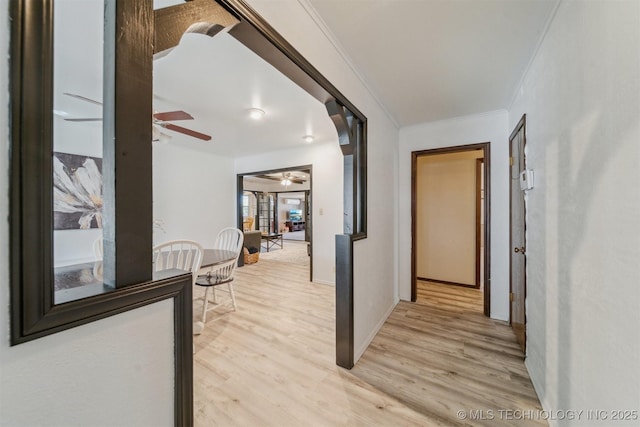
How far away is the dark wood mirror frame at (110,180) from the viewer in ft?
1.57

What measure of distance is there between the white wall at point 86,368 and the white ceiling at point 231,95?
1.51 m

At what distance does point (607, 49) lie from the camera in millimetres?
896

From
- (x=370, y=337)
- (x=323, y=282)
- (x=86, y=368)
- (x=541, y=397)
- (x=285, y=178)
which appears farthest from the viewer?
(x=285, y=178)

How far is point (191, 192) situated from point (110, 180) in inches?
173

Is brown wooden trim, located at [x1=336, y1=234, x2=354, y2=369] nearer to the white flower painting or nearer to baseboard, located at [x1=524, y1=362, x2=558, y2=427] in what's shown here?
baseboard, located at [x1=524, y1=362, x2=558, y2=427]

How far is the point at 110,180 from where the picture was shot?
65cm

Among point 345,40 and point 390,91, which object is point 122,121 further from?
point 390,91

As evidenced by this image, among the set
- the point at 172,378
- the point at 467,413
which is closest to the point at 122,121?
the point at 172,378

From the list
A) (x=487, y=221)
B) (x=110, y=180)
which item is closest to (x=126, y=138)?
(x=110, y=180)

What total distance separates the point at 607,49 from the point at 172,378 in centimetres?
191

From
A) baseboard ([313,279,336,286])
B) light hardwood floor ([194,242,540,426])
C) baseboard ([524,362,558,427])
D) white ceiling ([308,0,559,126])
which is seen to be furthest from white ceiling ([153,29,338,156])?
baseboard ([524,362,558,427])

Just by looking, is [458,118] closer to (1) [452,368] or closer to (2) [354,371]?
(1) [452,368]

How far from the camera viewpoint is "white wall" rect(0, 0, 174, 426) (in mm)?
468

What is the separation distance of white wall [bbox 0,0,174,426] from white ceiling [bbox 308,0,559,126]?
1.61m
